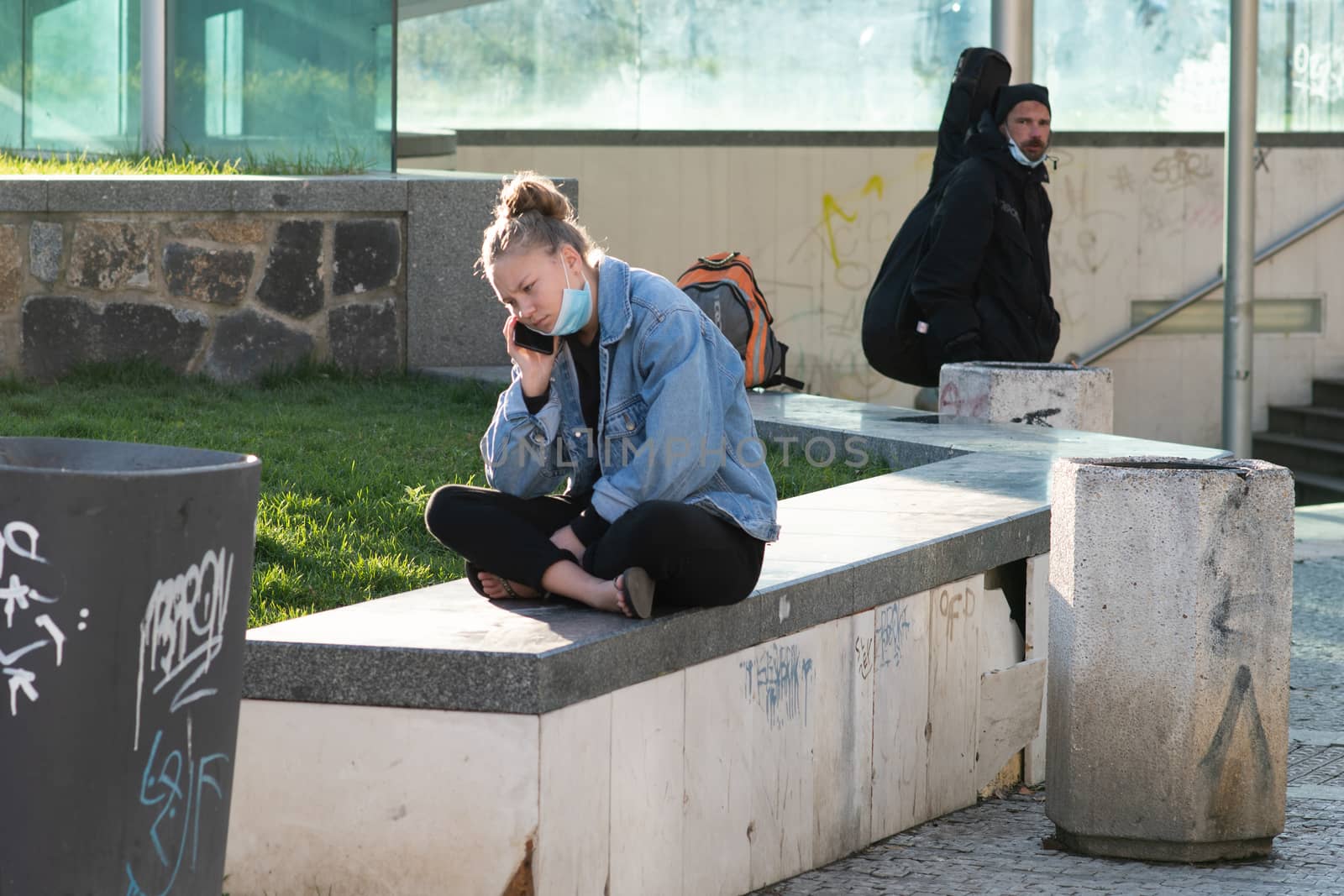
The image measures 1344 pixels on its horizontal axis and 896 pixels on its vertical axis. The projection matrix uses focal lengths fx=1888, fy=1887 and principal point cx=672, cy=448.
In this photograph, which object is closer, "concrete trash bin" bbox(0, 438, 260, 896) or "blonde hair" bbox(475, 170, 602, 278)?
"concrete trash bin" bbox(0, 438, 260, 896)

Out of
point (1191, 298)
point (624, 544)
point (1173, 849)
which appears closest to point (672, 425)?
point (624, 544)

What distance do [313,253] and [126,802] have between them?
6.01m

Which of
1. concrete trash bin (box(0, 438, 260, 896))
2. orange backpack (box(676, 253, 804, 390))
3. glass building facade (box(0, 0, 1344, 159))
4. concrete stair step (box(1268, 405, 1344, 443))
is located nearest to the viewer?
concrete trash bin (box(0, 438, 260, 896))

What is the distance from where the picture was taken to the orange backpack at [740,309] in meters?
7.49

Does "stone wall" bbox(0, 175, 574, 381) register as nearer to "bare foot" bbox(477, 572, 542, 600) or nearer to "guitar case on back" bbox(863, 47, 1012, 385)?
"guitar case on back" bbox(863, 47, 1012, 385)

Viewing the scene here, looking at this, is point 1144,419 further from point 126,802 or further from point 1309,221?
point 126,802

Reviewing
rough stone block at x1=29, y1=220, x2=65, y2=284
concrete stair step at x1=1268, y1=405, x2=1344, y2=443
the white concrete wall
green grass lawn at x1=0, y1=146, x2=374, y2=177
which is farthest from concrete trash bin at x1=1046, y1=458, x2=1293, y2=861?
concrete stair step at x1=1268, y1=405, x2=1344, y2=443

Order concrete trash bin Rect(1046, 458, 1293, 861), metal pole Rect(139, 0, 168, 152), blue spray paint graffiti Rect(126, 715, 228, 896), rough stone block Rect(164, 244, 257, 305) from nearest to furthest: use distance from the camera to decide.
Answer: blue spray paint graffiti Rect(126, 715, 228, 896)
concrete trash bin Rect(1046, 458, 1293, 861)
rough stone block Rect(164, 244, 257, 305)
metal pole Rect(139, 0, 168, 152)

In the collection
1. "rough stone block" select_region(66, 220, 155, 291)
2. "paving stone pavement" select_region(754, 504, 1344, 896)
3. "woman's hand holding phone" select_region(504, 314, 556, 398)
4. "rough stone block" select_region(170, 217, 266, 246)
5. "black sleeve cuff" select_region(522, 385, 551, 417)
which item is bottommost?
"paving stone pavement" select_region(754, 504, 1344, 896)

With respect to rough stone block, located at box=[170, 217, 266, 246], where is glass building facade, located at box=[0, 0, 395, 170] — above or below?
above

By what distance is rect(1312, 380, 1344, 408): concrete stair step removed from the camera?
50.2 ft

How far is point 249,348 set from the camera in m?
8.12

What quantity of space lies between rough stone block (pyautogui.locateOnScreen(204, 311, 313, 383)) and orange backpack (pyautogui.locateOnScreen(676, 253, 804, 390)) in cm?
179

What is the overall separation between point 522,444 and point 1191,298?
12.8m
